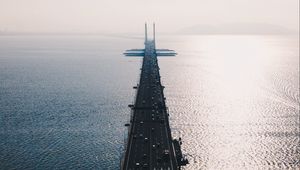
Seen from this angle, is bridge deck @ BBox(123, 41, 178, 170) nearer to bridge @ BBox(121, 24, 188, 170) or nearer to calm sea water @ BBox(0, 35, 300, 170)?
bridge @ BBox(121, 24, 188, 170)

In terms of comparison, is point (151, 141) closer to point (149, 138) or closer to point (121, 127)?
point (149, 138)

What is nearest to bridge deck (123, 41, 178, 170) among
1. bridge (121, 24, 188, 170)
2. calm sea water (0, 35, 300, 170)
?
bridge (121, 24, 188, 170)

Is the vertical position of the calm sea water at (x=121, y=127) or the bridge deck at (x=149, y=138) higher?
the bridge deck at (x=149, y=138)

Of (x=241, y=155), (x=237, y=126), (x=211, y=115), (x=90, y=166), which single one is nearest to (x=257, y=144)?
(x=241, y=155)

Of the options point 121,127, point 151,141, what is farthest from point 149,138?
point 121,127

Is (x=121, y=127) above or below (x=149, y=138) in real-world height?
below

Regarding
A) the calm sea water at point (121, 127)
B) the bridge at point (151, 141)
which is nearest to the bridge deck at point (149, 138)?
the bridge at point (151, 141)

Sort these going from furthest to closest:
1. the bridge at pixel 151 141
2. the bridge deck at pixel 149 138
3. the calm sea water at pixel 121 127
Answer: the calm sea water at pixel 121 127 < the bridge deck at pixel 149 138 < the bridge at pixel 151 141

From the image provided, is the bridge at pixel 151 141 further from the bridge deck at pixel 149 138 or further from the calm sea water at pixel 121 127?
the calm sea water at pixel 121 127

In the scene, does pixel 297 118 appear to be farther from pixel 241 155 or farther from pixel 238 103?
pixel 241 155
